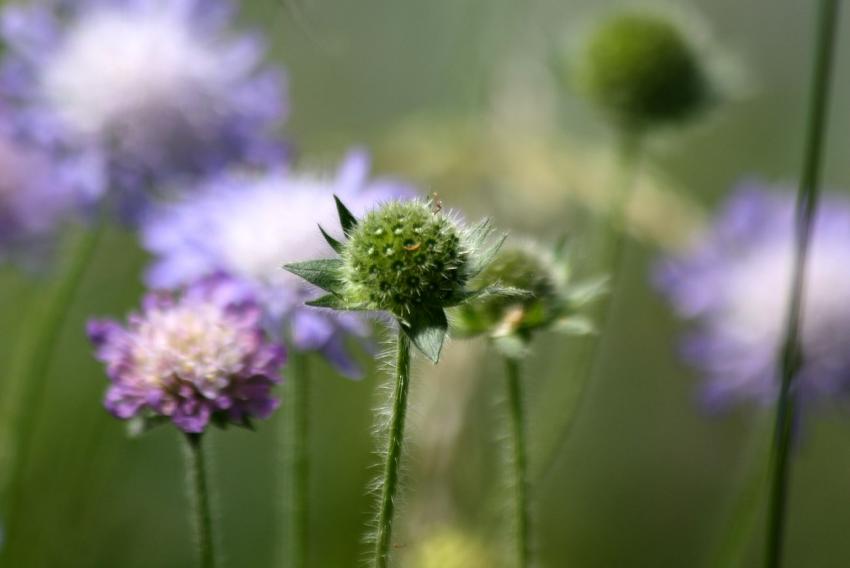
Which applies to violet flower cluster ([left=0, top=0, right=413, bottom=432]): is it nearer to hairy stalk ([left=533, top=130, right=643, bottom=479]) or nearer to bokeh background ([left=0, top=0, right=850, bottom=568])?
bokeh background ([left=0, top=0, right=850, bottom=568])

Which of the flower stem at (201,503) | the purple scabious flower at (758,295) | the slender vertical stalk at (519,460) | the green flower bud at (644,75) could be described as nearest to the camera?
the flower stem at (201,503)

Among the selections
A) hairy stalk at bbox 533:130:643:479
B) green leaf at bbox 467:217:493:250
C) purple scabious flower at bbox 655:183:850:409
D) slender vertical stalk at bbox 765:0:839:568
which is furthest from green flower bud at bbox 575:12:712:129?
green leaf at bbox 467:217:493:250

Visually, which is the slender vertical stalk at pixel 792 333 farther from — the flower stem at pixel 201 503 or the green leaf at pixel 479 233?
the flower stem at pixel 201 503

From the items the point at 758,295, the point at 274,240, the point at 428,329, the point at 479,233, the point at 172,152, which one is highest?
the point at 172,152

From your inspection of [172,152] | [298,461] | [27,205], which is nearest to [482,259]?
[298,461]

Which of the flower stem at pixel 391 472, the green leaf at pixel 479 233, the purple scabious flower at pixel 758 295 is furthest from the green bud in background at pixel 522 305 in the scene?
the purple scabious flower at pixel 758 295

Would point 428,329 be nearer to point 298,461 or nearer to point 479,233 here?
point 479,233

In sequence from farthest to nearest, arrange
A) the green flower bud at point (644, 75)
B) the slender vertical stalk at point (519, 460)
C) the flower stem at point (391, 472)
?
the green flower bud at point (644, 75)
the slender vertical stalk at point (519, 460)
the flower stem at point (391, 472)
